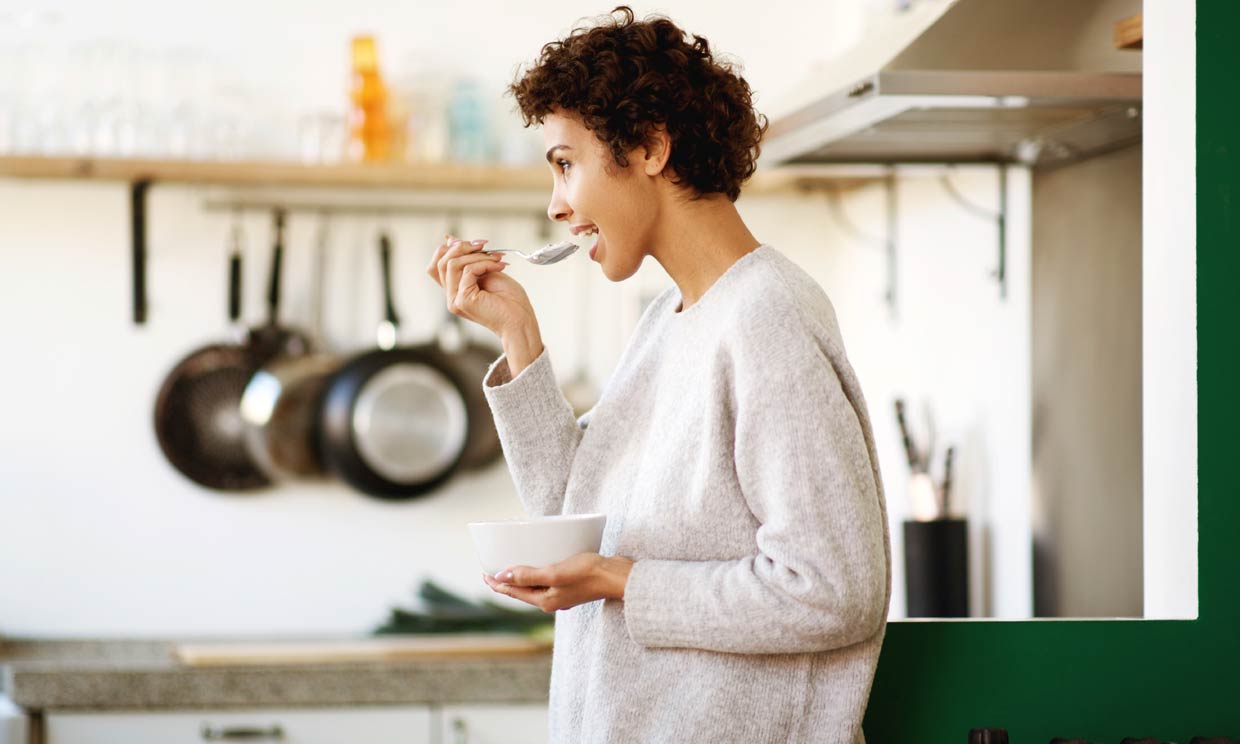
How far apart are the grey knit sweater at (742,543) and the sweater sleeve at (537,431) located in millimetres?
74

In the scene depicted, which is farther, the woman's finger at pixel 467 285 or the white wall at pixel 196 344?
the white wall at pixel 196 344

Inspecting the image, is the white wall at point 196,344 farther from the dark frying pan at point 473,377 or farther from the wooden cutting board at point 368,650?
the wooden cutting board at point 368,650

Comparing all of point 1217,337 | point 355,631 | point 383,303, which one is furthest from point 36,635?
point 1217,337

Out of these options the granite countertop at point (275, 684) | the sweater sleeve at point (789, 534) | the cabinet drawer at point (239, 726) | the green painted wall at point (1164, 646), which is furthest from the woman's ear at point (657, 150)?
the cabinet drawer at point (239, 726)

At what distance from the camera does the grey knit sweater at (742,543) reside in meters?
0.95

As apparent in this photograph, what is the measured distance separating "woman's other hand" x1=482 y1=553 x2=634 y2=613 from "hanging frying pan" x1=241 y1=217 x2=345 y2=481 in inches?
67.9

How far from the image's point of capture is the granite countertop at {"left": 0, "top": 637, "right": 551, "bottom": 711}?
2299mm

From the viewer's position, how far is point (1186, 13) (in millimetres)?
1241

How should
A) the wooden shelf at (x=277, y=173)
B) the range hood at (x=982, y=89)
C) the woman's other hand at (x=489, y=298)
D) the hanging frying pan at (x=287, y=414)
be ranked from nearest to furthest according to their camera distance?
the woman's other hand at (x=489, y=298) → the range hood at (x=982, y=89) → the wooden shelf at (x=277, y=173) → the hanging frying pan at (x=287, y=414)

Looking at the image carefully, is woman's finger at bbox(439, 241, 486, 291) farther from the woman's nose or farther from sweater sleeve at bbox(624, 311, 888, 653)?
sweater sleeve at bbox(624, 311, 888, 653)

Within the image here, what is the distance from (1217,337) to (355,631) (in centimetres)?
194

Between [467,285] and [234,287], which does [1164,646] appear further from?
[234,287]

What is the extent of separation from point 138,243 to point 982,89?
1.72m

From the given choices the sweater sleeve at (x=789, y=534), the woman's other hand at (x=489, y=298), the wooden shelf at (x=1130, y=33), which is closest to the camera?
the sweater sleeve at (x=789, y=534)
